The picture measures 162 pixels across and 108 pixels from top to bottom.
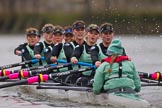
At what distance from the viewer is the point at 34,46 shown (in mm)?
16078

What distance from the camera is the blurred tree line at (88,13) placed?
27984mm

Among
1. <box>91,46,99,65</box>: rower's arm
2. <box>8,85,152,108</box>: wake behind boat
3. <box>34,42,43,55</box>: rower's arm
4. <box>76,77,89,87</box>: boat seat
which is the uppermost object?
<box>34,42,43,55</box>: rower's arm

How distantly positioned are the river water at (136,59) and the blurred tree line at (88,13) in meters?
0.92

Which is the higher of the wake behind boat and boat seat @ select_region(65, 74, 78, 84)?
boat seat @ select_region(65, 74, 78, 84)

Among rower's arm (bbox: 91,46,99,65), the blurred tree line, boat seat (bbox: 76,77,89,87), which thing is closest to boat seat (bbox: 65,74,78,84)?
boat seat (bbox: 76,77,89,87)

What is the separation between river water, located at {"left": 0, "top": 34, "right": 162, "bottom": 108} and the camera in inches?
516

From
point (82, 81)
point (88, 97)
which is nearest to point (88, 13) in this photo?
point (82, 81)

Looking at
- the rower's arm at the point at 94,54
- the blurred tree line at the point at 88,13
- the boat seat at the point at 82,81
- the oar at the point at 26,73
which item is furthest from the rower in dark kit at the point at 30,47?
the blurred tree line at the point at 88,13

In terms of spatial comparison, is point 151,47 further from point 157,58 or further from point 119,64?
point 119,64

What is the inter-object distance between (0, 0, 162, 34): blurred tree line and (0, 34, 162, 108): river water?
92 centimetres

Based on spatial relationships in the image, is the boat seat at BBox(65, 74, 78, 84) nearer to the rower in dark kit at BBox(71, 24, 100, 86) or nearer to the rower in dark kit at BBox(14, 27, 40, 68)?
the rower in dark kit at BBox(71, 24, 100, 86)

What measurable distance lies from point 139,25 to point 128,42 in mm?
4990

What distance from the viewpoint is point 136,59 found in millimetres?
25172

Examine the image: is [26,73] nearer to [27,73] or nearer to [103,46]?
[27,73]
